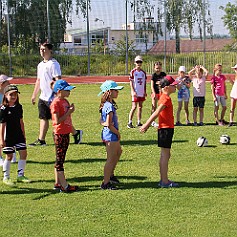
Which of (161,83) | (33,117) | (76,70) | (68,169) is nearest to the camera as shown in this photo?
(161,83)

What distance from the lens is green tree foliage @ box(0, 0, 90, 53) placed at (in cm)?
3884

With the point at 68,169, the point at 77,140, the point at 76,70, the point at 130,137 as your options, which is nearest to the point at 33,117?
the point at 130,137

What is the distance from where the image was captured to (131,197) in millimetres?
7301

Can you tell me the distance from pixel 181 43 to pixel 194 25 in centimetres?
167

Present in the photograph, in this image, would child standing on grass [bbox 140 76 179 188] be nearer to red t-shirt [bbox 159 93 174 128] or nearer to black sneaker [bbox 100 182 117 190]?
red t-shirt [bbox 159 93 174 128]

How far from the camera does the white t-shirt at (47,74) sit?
35.9 feet

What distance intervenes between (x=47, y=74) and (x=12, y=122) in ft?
10.2

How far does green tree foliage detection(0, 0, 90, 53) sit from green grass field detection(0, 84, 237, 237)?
94.3 feet

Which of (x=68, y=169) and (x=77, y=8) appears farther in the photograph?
(x=77, y=8)

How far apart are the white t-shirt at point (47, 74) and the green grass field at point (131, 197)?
3.89 feet

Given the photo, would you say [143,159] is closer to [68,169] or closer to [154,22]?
[68,169]

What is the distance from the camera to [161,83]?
302 inches

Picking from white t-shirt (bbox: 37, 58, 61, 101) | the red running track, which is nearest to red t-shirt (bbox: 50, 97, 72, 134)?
white t-shirt (bbox: 37, 58, 61, 101)

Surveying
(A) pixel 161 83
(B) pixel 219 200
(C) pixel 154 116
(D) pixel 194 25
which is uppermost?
(D) pixel 194 25
